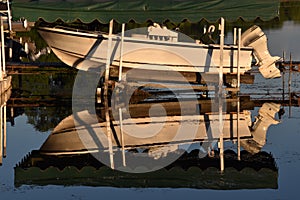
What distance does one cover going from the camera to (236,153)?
1568 centimetres

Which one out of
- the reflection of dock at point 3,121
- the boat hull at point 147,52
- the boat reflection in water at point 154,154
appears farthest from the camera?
the boat hull at point 147,52

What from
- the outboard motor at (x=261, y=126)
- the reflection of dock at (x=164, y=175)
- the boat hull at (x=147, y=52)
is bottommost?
the reflection of dock at (x=164, y=175)

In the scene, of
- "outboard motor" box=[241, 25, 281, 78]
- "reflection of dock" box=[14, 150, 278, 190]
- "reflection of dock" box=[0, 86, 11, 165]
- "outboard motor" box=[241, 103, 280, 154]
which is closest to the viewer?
"reflection of dock" box=[14, 150, 278, 190]

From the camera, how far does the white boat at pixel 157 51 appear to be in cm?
2275

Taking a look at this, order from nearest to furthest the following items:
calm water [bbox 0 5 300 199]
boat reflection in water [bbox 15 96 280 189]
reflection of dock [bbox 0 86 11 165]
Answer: calm water [bbox 0 5 300 199]
boat reflection in water [bbox 15 96 280 189]
reflection of dock [bbox 0 86 11 165]

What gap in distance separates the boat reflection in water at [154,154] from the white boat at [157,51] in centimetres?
273

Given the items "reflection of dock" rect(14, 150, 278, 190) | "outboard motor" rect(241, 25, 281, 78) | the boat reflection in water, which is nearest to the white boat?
"outboard motor" rect(241, 25, 281, 78)

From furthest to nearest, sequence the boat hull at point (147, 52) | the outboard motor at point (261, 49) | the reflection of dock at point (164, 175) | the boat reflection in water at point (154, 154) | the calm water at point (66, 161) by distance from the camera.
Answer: the outboard motor at point (261, 49)
the boat hull at point (147, 52)
the boat reflection in water at point (154, 154)
the reflection of dock at point (164, 175)
the calm water at point (66, 161)

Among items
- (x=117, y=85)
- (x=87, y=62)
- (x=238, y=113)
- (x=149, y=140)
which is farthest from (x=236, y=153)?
(x=87, y=62)

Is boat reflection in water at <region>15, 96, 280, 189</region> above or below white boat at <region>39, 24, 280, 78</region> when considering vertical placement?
below

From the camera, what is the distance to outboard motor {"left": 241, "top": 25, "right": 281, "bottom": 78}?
2344cm

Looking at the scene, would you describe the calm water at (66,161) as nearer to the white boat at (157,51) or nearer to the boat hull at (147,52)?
the white boat at (157,51)

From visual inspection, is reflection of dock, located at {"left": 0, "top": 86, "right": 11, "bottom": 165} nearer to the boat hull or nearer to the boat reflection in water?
the boat reflection in water

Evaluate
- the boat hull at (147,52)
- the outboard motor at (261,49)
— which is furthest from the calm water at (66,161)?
the boat hull at (147,52)
